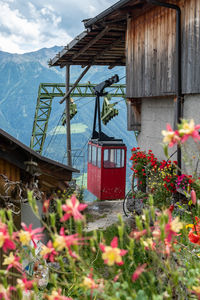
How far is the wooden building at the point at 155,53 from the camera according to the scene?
24.8 ft

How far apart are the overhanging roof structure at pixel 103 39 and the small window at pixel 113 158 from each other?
11.3ft

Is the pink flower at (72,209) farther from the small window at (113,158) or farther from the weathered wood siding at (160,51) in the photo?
the small window at (113,158)

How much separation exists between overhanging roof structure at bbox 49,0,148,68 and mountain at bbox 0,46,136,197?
217 ft

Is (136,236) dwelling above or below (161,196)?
above

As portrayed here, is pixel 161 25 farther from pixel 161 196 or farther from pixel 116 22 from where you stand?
pixel 161 196

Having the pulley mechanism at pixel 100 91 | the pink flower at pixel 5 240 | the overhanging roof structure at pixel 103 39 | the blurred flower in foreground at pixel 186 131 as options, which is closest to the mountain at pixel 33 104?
the overhanging roof structure at pixel 103 39

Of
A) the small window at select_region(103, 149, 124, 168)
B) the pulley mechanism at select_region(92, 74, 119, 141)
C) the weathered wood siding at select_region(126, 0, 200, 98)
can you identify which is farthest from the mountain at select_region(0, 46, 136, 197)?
the weathered wood siding at select_region(126, 0, 200, 98)

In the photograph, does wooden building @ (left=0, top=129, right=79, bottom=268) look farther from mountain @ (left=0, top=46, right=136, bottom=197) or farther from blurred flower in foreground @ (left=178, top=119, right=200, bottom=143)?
mountain @ (left=0, top=46, right=136, bottom=197)

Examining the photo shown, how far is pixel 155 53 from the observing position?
888 cm

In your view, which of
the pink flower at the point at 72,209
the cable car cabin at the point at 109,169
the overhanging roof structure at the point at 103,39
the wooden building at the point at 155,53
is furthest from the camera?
the cable car cabin at the point at 109,169

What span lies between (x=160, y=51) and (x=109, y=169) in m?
5.35

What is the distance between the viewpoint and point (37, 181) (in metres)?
4.14

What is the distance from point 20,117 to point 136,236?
4238 inches

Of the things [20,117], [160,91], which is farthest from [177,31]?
[20,117]
